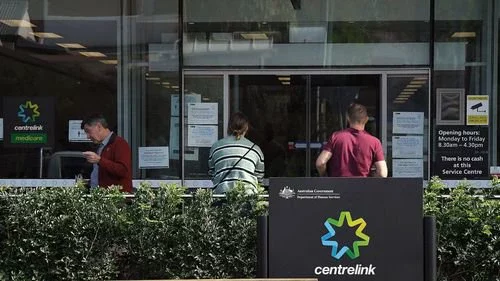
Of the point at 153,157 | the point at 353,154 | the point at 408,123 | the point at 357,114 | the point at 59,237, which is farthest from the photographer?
the point at 153,157

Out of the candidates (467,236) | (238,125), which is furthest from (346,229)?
(238,125)

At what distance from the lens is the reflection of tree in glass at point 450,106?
10.3m

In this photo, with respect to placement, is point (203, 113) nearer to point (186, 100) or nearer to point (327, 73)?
point (186, 100)

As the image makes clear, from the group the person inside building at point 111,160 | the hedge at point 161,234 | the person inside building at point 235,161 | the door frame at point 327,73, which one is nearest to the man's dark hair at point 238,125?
the person inside building at point 235,161

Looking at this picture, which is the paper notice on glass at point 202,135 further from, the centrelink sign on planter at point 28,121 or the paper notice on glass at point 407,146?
the paper notice on glass at point 407,146

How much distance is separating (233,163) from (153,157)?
15.1 ft

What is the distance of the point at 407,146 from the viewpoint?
1037 cm

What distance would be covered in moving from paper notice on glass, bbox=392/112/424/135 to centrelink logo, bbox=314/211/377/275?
231 inches

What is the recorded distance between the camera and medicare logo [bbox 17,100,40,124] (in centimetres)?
1055

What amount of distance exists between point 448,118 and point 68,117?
5608mm

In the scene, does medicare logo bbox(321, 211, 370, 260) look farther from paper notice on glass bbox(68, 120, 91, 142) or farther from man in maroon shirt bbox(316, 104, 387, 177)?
paper notice on glass bbox(68, 120, 91, 142)

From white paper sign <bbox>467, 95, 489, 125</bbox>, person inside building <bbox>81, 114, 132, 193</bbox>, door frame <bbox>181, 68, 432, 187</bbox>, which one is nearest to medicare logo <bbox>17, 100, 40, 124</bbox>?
door frame <bbox>181, 68, 432, 187</bbox>

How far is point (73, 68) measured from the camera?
10.6 metres

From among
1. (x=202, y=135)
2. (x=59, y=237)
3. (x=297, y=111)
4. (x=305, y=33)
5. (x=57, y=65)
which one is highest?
(x=305, y=33)
